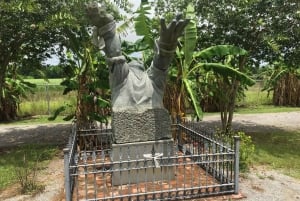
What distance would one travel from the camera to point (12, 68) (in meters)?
14.2

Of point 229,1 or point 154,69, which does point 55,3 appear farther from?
point 229,1

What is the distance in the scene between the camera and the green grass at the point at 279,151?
718 cm

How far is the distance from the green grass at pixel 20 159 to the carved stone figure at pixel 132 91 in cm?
232

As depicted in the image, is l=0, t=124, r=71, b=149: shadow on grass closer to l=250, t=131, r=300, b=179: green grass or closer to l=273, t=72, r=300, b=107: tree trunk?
l=250, t=131, r=300, b=179: green grass

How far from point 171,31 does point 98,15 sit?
4.30 feet

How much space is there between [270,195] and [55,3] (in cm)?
624

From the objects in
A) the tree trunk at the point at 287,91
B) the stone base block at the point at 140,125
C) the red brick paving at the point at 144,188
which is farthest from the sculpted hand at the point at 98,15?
the tree trunk at the point at 287,91

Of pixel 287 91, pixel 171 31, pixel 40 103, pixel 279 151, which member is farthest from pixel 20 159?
pixel 287 91

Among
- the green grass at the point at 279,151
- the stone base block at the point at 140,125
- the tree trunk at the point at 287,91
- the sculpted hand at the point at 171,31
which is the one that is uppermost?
the sculpted hand at the point at 171,31

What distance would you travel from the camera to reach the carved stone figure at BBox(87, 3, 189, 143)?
19.3 feet

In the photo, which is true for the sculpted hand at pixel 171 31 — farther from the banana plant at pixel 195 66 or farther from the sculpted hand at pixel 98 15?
the banana plant at pixel 195 66

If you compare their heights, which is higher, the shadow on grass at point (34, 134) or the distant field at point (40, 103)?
the distant field at point (40, 103)

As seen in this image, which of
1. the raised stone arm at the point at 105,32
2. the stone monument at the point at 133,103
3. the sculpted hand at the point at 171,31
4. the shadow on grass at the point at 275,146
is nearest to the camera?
the sculpted hand at the point at 171,31

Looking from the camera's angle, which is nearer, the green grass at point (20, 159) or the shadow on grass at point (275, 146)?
the green grass at point (20, 159)
